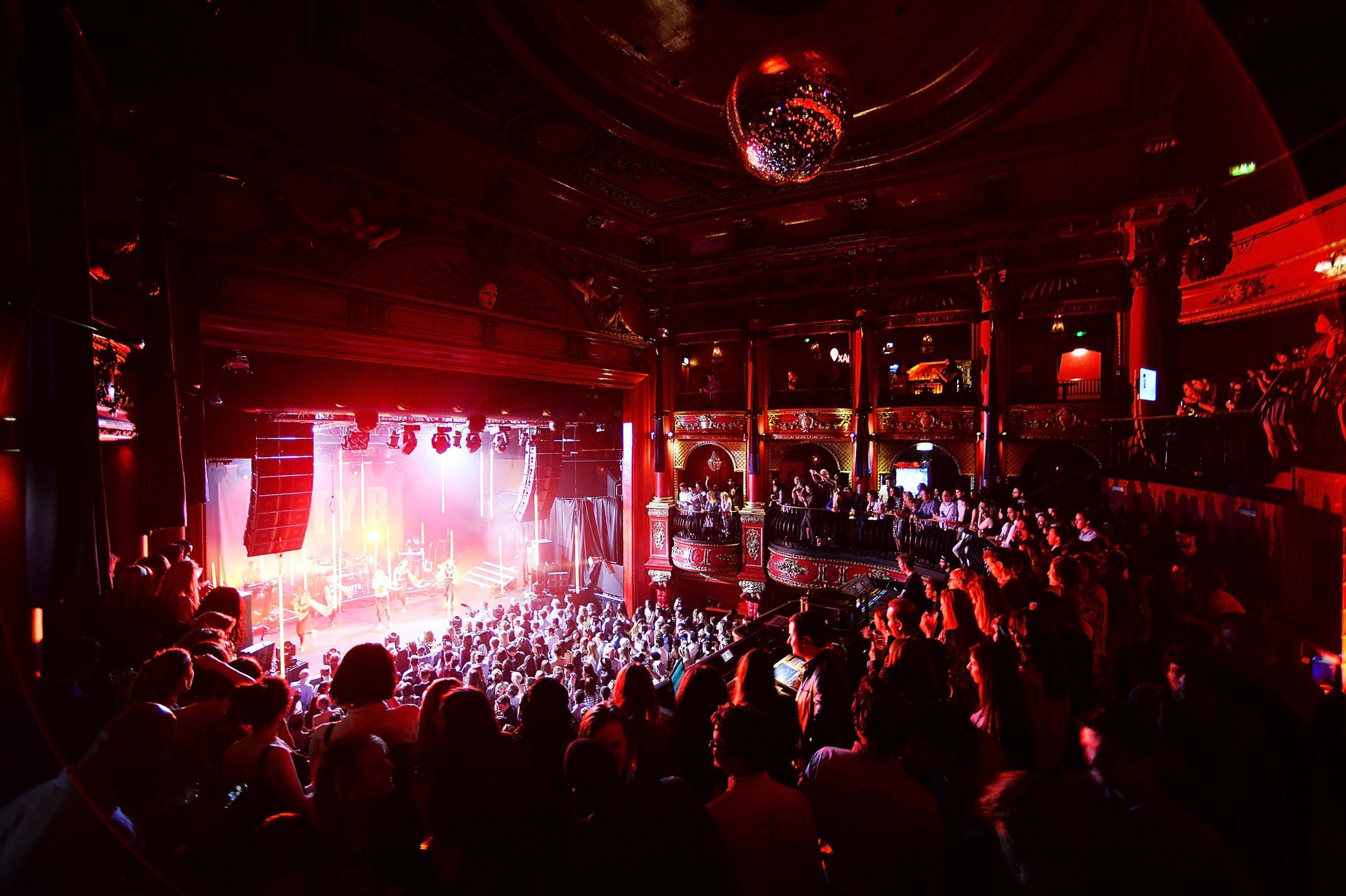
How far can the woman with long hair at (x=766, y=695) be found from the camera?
2.75 metres

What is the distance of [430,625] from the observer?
1727cm

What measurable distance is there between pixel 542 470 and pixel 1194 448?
1401 cm

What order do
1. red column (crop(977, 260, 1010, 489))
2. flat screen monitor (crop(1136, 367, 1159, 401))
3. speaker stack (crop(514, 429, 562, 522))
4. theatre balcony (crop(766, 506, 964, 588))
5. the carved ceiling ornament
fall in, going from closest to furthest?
the carved ceiling ornament, flat screen monitor (crop(1136, 367, 1159, 401)), theatre balcony (crop(766, 506, 964, 588)), red column (crop(977, 260, 1010, 489)), speaker stack (crop(514, 429, 562, 522))

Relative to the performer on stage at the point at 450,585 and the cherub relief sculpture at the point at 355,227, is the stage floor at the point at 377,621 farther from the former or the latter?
the cherub relief sculpture at the point at 355,227

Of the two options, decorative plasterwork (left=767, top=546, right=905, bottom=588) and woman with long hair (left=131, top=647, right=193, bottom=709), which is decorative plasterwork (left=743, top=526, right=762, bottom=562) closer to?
decorative plasterwork (left=767, top=546, right=905, bottom=588)

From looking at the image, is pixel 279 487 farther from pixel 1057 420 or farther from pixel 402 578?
pixel 1057 420

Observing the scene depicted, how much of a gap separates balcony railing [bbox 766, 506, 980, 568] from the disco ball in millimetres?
6795

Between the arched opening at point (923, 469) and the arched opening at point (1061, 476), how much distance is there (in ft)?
5.25

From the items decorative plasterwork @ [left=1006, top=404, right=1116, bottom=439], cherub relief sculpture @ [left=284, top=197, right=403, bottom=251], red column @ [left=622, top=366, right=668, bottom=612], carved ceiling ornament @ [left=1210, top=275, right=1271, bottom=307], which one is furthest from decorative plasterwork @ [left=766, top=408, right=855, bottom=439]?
cherub relief sculpture @ [left=284, top=197, right=403, bottom=251]

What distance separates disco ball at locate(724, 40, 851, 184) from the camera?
470 cm

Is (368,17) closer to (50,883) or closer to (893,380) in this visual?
(50,883)

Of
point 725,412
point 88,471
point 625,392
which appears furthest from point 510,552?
point 88,471

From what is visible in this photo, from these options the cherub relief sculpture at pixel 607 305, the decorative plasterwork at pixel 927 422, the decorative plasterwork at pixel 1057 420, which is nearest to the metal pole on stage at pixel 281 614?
the cherub relief sculpture at pixel 607 305

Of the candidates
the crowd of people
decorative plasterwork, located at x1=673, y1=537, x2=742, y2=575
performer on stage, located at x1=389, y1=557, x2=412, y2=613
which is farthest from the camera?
performer on stage, located at x1=389, y1=557, x2=412, y2=613
